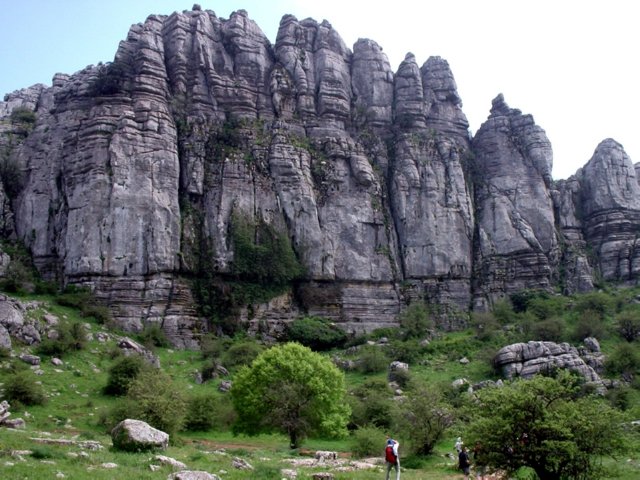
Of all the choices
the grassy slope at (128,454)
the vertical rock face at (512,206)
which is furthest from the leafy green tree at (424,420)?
the vertical rock face at (512,206)

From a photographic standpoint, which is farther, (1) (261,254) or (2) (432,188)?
(2) (432,188)

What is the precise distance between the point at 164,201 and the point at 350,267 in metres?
23.9

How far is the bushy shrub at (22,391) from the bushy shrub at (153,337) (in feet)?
63.1

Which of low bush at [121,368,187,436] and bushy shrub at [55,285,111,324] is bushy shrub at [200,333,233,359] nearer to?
bushy shrub at [55,285,111,324]

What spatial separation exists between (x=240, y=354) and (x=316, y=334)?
11.7m

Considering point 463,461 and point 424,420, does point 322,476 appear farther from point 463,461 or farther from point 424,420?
point 424,420

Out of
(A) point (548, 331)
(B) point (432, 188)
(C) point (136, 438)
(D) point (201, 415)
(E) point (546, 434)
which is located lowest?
(D) point (201, 415)

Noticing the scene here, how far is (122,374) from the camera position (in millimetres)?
41750

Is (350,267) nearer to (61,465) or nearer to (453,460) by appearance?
(453,460)

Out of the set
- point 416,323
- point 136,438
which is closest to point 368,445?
point 136,438

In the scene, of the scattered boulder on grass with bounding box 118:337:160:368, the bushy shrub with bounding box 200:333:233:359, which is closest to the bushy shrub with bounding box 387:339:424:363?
the bushy shrub with bounding box 200:333:233:359

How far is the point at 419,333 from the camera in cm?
6506

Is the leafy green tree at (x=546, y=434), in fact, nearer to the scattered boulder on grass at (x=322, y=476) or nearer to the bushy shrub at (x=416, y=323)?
the scattered boulder on grass at (x=322, y=476)

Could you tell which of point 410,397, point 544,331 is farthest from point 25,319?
point 544,331
